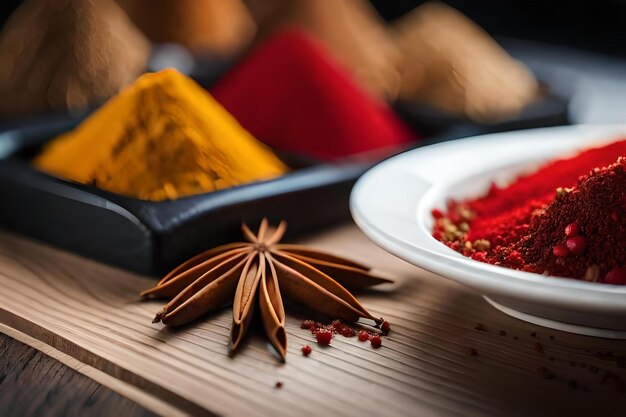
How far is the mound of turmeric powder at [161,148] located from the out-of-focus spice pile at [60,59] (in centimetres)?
34

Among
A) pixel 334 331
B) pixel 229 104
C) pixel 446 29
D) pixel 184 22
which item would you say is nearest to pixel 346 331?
pixel 334 331

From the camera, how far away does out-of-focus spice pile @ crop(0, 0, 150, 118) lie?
117 cm

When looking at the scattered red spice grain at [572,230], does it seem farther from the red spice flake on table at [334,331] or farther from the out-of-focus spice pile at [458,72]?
the out-of-focus spice pile at [458,72]

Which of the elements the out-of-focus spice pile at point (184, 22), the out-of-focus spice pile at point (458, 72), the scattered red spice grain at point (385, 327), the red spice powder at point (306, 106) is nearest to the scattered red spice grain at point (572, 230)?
the scattered red spice grain at point (385, 327)

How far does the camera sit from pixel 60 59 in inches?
46.8

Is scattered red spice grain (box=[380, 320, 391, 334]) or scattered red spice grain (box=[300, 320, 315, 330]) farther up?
scattered red spice grain (box=[380, 320, 391, 334])

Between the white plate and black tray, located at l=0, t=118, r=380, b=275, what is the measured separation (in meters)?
0.09

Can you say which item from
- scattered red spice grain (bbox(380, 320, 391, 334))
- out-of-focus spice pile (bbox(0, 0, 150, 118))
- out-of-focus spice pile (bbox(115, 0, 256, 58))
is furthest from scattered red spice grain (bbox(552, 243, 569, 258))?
out-of-focus spice pile (bbox(115, 0, 256, 58))

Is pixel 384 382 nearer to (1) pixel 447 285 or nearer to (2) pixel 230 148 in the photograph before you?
(1) pixel 447 285

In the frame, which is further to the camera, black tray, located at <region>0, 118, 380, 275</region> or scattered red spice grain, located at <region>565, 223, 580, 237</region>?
black tray, located at <region>0, 118, 380, 275</region>

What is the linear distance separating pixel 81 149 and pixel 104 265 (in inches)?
6.4

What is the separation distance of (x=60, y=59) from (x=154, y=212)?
1.89 ft

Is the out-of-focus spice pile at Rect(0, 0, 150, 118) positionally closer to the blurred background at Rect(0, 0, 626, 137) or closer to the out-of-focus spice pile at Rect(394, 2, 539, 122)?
the blurred background at Rect(0, 0, 626, 137)

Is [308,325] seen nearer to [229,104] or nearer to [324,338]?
[324,338]
